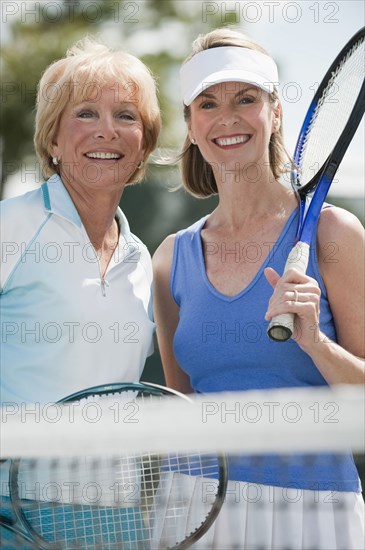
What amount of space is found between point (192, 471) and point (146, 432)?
520mm

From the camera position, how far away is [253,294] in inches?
65.7

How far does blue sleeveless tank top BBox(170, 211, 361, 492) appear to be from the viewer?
61.7 inches

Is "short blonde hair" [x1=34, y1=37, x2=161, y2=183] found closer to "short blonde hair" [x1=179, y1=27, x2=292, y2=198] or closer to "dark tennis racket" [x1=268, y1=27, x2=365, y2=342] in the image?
"short blonde hair" [x1=179, y1=27, x2=292, y2=198]

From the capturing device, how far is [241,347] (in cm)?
164

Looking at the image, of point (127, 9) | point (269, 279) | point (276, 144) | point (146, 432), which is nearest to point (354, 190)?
point (276, 144)

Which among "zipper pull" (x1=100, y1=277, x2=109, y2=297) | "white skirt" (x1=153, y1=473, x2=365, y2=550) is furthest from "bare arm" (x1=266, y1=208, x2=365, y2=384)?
"zipper pull" (x1=100, y1=277, x2=109, y2=297)

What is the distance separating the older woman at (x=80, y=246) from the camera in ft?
5.30

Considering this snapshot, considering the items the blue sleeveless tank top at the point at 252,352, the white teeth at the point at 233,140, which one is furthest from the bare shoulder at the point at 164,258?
the white teeth at the point at 233,140

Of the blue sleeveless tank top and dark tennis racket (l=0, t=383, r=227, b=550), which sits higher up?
the blue sleeveless tank top

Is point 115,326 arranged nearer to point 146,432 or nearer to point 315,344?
point 315,344

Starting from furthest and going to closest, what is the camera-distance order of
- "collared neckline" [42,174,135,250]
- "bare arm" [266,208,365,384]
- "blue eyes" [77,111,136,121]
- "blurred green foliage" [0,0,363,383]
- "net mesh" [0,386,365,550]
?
"blurred green foliage" [0,0,363,383] → "blue eyes" [77,111,136,121] → "collared neckline" [42,174,135,250] → "bare arm" [266,208,365,384] → "net mesh" [0,386,365,550]

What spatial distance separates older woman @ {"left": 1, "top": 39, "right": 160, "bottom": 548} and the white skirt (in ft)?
0.36

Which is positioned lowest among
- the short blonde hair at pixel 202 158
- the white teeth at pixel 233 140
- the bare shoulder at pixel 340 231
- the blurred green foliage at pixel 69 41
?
the bare shoulder at pixel 340 231

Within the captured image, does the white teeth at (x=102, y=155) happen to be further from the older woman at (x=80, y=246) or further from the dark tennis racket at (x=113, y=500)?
the dark tennis racket at (x=113, y=500)
